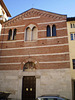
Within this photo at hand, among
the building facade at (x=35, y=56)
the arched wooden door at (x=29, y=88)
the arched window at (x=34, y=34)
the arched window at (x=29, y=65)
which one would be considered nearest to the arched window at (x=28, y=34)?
the building facade at (x=35, y=56)

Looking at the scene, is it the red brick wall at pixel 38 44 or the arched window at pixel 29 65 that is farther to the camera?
the arched window at pixel 29 65

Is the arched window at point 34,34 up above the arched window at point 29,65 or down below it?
above

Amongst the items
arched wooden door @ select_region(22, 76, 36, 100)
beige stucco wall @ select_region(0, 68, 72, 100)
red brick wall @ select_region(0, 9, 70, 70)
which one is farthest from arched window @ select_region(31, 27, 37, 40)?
arched wooden door @ select_region(22, 76, 36, 100)

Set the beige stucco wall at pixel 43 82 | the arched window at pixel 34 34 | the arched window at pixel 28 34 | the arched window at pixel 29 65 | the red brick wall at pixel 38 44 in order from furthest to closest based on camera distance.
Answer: the arched window at pixel 28 34
the arched window at pixel 34 34
the arched window at pixel 29 65
the red brick wall at pixel 38 44
the beige stucco wall at pixel 43 82

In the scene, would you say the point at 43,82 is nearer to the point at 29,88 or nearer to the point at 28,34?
the point at 29,88

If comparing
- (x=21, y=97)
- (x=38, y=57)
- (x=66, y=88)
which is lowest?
(x=21, y=97)

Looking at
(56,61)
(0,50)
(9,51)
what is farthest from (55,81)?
(0,50)

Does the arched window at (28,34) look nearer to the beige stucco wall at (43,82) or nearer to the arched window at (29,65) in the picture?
the arched window at (29,65)

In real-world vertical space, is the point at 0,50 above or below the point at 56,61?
above

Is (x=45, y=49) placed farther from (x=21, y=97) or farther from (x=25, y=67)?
(x=21, y=97)

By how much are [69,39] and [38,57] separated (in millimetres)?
4538

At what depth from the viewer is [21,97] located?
50.2 feet

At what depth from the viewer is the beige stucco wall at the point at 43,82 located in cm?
1455

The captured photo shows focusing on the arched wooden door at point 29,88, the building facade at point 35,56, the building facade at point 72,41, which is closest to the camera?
the building facade at point 72,41
